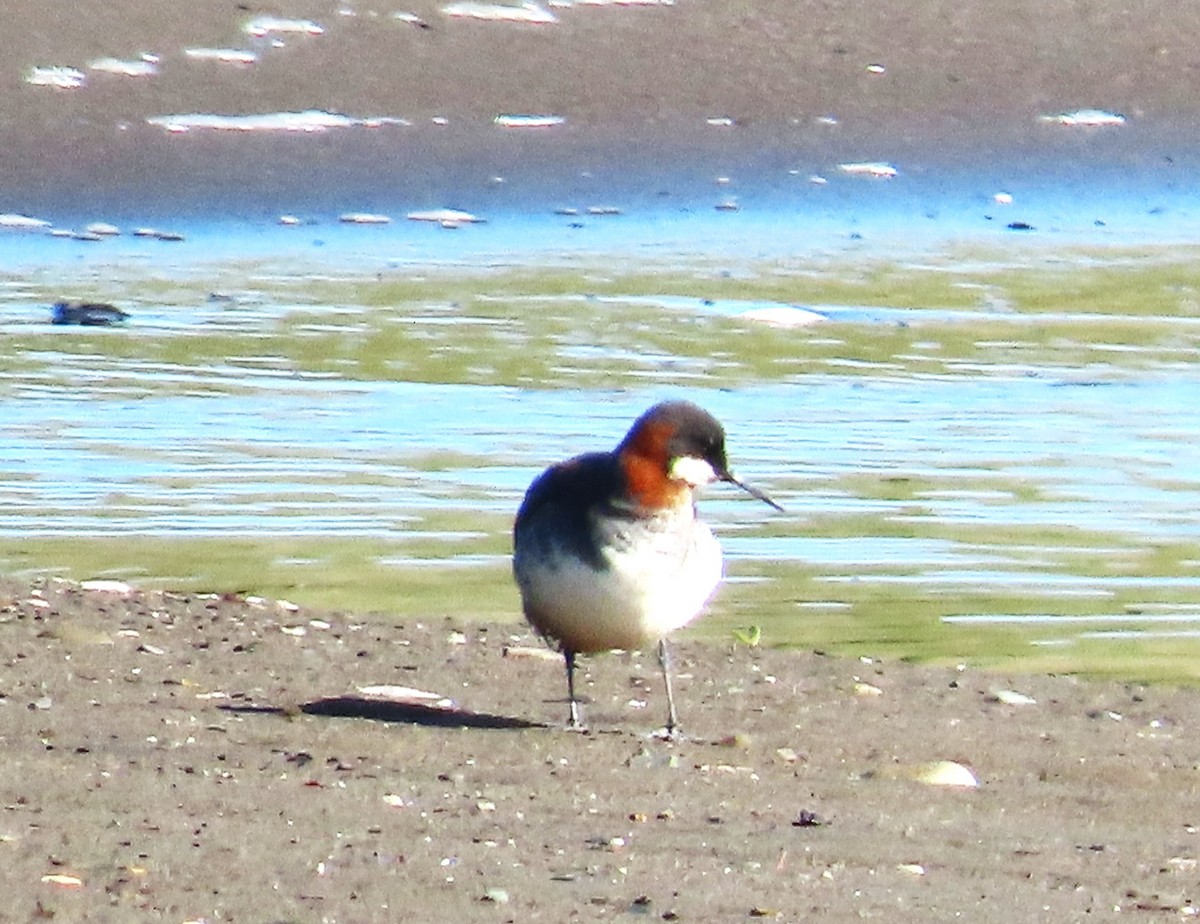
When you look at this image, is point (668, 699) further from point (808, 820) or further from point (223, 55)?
point (223, 55)

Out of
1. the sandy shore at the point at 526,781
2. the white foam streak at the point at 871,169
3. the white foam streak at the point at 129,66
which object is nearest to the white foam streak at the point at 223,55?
the white foam streak at the point at 129,66

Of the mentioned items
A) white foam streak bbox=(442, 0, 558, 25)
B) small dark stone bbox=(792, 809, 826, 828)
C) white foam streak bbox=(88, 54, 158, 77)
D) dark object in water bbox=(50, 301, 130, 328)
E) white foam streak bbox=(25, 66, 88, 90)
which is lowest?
small dark stone bbox=(792, 809, 826, 828)

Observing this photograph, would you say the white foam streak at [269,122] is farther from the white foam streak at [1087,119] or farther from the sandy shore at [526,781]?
the sandy shore at [526,781]

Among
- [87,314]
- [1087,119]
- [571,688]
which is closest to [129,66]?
[87,314]

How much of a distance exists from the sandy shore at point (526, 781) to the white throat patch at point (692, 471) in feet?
1.77

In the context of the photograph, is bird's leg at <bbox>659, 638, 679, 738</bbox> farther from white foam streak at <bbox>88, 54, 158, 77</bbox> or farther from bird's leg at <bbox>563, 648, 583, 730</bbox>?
white foam streak at <bbox>88, 54, 158, 77</bbox>

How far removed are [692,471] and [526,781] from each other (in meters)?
0.96

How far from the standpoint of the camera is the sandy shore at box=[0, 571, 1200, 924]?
4.55 meters

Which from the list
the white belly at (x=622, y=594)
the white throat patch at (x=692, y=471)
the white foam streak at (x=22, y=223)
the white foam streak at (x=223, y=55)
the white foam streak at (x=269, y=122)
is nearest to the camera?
the white belly at (x=622, y=594)

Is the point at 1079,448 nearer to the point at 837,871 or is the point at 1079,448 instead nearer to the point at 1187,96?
the point at 837,871

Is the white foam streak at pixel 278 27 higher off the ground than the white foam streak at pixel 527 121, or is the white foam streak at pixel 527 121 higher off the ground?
the white foam streak at pixel 278 27

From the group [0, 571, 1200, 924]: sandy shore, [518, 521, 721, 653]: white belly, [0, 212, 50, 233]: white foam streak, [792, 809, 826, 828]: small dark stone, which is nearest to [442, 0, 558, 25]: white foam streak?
[0, 212, 50, 233]: white foam streak

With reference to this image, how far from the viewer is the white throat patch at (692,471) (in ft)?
20.2

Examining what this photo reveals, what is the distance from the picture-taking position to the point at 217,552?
315 inches
